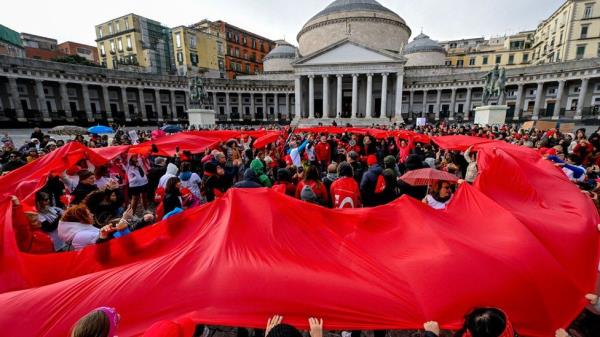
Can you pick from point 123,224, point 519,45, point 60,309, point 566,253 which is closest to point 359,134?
point 566,253

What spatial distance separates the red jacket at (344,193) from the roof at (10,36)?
61234mm

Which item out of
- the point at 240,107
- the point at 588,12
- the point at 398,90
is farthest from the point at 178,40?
the point at 588,12

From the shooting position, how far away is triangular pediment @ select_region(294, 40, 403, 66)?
41.9 meters

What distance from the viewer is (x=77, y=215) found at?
12.1ft

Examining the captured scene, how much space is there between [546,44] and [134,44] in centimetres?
8152

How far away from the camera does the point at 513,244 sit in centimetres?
292

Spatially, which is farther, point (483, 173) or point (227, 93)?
point (227, 93)

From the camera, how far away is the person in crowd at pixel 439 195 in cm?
454

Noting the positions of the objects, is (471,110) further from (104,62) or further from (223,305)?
(104,62)

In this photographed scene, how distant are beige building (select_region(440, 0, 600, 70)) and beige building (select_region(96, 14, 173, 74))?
6679 cm

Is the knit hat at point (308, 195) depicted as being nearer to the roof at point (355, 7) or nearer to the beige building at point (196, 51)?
the beige building at point (196, 51)

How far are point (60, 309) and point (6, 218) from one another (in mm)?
2098

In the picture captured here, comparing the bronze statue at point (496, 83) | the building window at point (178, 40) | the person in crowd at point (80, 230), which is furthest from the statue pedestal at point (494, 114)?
the building window at point (178, 40)

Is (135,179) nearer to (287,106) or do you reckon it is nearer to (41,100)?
(41,100)
